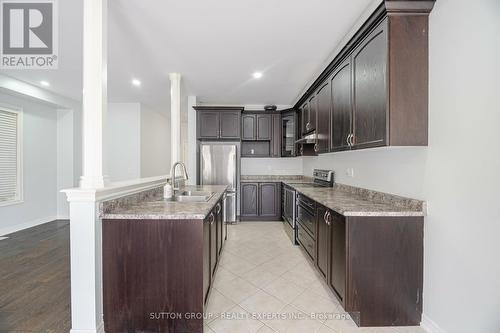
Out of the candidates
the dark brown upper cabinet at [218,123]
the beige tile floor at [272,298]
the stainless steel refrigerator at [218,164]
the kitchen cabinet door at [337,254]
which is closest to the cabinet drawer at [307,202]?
the kitchen cabinet door at [337,254]

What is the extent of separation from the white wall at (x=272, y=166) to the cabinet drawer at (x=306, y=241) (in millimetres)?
2174

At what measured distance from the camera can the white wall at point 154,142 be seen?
18.9 ft

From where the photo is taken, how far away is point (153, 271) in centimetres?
166

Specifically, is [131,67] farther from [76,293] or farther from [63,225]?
[63,225]

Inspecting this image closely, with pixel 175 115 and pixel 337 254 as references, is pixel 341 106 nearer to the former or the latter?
pixel 337 254

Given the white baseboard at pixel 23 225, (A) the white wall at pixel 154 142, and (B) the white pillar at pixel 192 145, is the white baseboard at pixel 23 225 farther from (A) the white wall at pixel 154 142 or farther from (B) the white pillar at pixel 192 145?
(B) the white pillar at pixel 192 145

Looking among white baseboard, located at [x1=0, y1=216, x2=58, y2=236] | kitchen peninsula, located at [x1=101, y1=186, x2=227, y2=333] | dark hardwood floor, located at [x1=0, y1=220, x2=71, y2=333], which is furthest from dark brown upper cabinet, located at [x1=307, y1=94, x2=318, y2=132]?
white baseboard, located at [x1=0, y1=216, x2=58, y2=236]

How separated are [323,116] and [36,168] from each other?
554 centimetres

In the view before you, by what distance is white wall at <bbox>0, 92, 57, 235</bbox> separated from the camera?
405cm

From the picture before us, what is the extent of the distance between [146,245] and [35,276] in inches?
76.0

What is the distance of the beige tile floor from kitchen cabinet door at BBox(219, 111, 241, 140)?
7.86ft

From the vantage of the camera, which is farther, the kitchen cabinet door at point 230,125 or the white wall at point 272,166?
the white wall at point 272,166

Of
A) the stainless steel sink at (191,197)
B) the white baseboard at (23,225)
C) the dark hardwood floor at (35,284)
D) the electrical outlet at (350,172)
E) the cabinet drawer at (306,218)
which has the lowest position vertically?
the dark hardwood floor at (35,284)

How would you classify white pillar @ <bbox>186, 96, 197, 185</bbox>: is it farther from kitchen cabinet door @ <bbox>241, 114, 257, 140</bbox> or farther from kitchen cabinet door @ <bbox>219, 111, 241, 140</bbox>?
kitchen cabinet door @ <bbox>241, 114, 257, 140</bbox>
